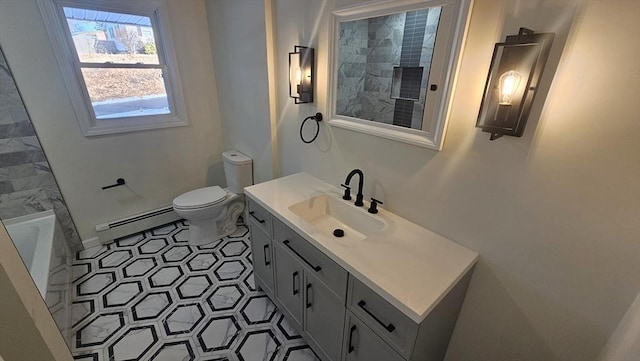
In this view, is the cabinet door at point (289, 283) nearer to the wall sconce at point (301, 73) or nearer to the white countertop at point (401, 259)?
the white countertop at point (401, 259)

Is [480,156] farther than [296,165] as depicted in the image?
No

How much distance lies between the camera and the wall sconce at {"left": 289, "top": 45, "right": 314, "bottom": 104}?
1639mm

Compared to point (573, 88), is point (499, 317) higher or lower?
lower

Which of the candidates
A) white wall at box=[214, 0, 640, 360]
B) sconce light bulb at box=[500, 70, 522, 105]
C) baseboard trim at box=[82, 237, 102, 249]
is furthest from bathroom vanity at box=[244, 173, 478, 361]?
baseboard trim at box=[82, 237, 102, 249]

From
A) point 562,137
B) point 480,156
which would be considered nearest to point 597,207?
point 562,137

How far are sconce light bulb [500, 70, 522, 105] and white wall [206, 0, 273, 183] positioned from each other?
1.56 m

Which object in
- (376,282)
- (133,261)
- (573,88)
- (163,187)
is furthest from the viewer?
(163,187)

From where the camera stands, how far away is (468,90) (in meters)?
A: 1.05

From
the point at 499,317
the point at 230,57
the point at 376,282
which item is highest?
the point at 230,57

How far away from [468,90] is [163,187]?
281 cm

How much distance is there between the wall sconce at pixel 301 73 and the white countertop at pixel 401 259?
2.41ft

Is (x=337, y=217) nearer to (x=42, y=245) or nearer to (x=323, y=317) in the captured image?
(x=323, y=317)

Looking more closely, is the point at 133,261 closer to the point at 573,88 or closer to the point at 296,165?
the point at 296,165

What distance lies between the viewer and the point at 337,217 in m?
1.64
